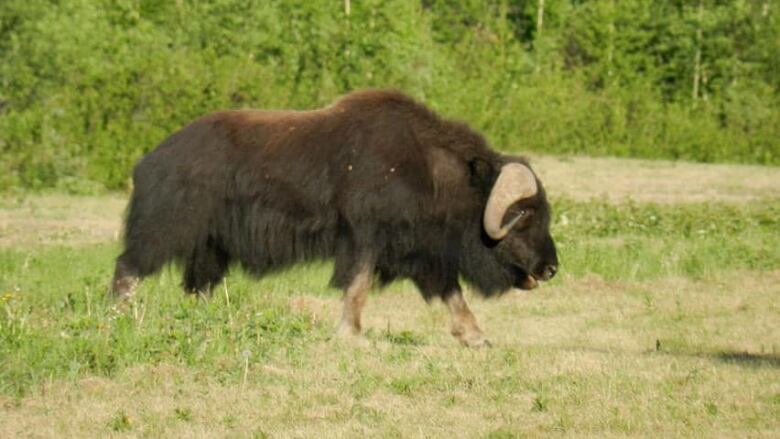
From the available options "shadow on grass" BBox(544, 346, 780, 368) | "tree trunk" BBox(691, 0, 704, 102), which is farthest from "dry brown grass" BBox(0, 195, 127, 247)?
"tree trunk" BBox(691, 0, 704, 102)

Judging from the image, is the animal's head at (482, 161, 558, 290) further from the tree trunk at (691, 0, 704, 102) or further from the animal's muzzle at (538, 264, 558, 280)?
the tree trunk at (691, 0, 704, 102)

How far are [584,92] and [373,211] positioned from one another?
31.8 m

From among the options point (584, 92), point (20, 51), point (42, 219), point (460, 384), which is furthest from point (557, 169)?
point (460, 384)

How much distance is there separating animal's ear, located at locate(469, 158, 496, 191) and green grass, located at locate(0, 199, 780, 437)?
1.32 m

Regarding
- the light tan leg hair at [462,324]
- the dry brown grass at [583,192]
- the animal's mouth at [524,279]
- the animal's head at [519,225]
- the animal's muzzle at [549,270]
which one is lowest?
the dry brown grass at [583,192]

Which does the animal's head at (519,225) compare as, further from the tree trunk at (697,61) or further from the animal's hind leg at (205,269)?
the tree trunk at (697,61)

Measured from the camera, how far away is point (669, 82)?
158 feet

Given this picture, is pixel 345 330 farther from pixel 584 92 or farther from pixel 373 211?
pixel 584 92

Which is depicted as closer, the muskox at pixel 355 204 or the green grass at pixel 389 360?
the green grass at pixel 389 360

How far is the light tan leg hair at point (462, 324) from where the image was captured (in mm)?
12094

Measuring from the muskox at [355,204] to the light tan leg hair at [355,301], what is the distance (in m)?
0.01

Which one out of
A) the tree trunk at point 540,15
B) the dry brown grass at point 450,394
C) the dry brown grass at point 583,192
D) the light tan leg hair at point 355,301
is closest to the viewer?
the dry brown grass at point 450,394

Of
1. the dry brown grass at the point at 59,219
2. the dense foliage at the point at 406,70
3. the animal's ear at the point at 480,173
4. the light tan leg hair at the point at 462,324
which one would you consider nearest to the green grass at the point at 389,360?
the light tan leg hair at the point at 462,324

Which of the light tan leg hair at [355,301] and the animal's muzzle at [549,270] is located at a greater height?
the animal's muzzle at [549,270]
